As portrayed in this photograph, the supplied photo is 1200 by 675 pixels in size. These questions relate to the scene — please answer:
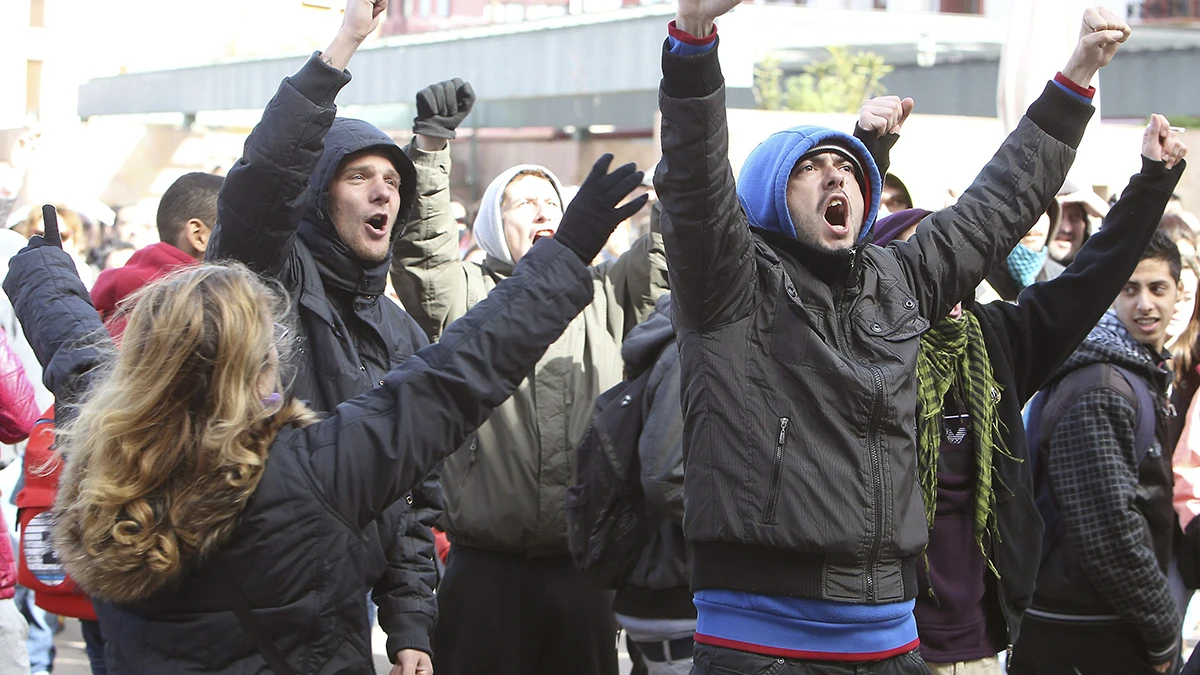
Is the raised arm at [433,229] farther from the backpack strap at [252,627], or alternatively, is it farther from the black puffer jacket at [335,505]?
the backpack strap at [252,627]

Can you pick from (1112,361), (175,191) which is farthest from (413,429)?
(1112,361)

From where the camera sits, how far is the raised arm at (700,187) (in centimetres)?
271

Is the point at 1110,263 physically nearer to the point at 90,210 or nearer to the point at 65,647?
the point at 65,647

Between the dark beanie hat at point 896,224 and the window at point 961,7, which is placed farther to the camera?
the window at point 961,7

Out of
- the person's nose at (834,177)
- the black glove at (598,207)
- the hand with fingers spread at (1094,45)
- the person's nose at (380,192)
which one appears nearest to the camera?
the black glove at (598,207)

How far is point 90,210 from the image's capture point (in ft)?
29.9

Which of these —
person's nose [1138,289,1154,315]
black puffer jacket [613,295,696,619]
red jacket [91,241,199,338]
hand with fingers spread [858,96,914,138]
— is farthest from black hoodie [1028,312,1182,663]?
red jacket [91,241,199,338]

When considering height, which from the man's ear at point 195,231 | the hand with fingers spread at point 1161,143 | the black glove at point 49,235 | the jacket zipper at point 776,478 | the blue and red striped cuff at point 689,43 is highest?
the blue and red striped cuff at point 689,43

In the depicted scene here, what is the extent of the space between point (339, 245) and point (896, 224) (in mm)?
1610

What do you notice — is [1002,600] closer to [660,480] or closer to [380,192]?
[660,480]

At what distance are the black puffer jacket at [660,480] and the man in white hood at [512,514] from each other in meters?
0.24

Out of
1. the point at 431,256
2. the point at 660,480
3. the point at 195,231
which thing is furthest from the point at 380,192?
the point at 195,231

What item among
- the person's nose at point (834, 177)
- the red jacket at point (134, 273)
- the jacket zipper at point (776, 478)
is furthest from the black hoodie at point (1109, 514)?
the red jacket at point (134, 273)

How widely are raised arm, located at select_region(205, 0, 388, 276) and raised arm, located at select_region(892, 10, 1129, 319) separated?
1353mm
